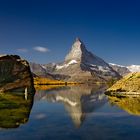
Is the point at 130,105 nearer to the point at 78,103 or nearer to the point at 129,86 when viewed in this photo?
the point at 78,103

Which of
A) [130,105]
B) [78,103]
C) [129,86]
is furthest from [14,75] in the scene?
[130,105]

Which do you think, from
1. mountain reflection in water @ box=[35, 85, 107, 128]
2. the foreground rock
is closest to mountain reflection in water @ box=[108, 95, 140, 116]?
mountain reflection in water @ box=[35, 85, 107, 128]

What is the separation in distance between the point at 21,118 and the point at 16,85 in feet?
252

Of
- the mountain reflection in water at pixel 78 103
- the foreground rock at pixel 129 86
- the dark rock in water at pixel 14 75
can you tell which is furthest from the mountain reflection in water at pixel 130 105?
the dark rock in water at pixel 14 75

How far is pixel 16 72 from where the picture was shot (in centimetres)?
12706

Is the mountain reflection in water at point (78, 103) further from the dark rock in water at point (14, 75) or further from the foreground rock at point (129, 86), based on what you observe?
the dark rock in water at point (14, 75)

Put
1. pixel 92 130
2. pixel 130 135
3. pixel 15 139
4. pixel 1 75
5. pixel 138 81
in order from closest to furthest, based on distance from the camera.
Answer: pixel 15 139
pixel 130 135
pixel 92 130
pixel 138 81
pixel 1 75

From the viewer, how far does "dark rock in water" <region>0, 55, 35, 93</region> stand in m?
122

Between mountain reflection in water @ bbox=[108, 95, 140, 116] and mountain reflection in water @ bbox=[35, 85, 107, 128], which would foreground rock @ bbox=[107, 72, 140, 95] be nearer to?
mountain reflection in water @ bbox=[35, 85, 107, 128]

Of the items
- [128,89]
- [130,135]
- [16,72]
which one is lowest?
[130,135]

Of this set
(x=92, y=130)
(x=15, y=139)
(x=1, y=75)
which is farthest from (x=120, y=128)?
(x=1, y=75)

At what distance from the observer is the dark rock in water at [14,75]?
122312mm

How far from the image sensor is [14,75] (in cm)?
12600

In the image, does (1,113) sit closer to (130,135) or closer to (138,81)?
(130,135)
